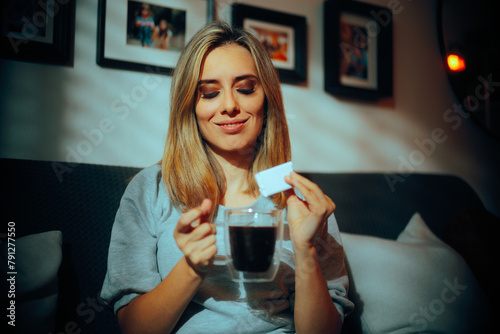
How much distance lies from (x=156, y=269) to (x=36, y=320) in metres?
0.31

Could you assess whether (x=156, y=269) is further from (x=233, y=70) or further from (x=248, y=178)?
(x=233, y=70)

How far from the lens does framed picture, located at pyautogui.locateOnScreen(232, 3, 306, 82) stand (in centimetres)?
165

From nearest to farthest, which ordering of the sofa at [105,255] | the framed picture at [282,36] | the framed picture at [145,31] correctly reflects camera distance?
the sofa at [105,255] < the framed picture at [145,31] < the framed picture at [282,36]

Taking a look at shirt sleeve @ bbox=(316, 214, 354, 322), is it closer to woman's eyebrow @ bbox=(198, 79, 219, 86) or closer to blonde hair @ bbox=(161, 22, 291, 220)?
blonde hair @ bbox=(161, 22, 291, 220)

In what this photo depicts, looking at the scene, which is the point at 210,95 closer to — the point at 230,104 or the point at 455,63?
the point at 230,104

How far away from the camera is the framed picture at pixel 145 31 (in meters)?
1.39

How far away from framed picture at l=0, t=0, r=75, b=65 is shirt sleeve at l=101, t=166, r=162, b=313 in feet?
1.99

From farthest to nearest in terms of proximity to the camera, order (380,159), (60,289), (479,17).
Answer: (479,17), (380,159), (60,289)

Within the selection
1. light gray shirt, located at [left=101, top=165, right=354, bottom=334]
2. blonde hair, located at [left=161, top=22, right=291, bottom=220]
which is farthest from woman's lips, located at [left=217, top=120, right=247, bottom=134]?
light gray shirt, located at [left=101, top=165, right=354, bottom=334]

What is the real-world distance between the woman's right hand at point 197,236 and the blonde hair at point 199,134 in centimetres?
31

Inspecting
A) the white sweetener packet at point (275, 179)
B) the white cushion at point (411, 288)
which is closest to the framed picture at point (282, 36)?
the white cushion at point (411, 288)

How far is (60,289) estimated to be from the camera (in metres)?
1.07

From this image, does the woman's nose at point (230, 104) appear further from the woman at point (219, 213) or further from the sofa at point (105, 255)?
the sofa at point (105, 255)

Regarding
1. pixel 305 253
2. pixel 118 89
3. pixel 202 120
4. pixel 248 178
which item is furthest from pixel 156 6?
pixel 305 253
